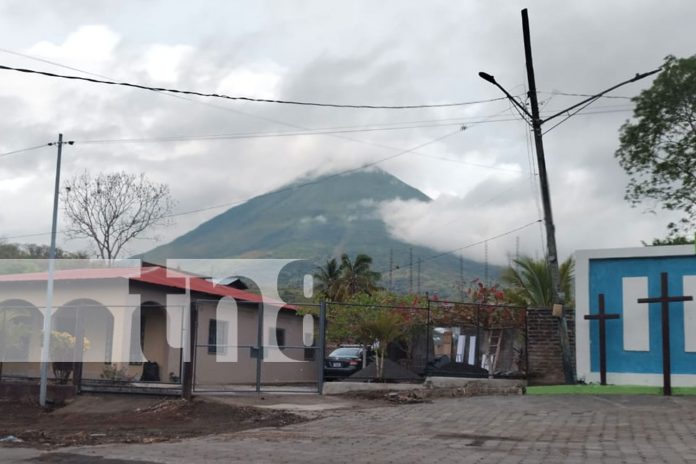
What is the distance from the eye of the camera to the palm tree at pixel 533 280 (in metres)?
22.3

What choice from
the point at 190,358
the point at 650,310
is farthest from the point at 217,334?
the point at 650,310

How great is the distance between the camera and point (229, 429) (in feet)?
41.3

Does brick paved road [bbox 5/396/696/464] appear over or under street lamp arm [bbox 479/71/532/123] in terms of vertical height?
under

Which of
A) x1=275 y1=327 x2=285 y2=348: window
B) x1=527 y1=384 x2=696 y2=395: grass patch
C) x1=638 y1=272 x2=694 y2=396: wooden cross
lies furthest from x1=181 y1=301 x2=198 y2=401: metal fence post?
x1=275 y1=327 x2=285 y2=348: window

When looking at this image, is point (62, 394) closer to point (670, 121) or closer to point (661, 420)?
point (661, 420)

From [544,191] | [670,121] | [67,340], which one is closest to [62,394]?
[67,340]

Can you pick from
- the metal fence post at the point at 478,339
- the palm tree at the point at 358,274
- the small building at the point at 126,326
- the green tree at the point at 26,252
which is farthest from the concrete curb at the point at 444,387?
the palm tree at the point at 358,274

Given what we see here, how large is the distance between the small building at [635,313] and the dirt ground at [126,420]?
335 inches

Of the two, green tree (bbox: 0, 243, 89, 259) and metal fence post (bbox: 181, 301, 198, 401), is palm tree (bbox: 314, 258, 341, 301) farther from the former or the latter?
metal fence post (bbox: 181, 301, 198, 401)

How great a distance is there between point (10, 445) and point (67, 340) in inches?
315

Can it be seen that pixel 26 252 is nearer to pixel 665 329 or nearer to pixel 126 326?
pixel 126 326

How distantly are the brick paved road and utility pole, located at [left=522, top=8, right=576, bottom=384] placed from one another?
3234 mm

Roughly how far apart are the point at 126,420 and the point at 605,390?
1052 centimetres

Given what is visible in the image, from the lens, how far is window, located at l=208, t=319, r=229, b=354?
1003 inches
